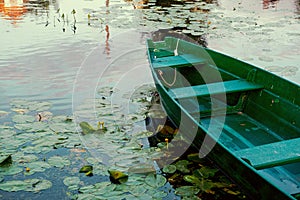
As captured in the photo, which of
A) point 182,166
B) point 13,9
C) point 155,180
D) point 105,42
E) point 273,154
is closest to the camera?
point 273,154

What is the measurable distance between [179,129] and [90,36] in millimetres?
5445

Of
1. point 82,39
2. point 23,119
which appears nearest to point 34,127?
point 23,119

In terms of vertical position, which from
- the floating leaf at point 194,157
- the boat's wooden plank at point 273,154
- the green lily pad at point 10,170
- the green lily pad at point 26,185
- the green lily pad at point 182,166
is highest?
the boat's wooden plank at point 273,154

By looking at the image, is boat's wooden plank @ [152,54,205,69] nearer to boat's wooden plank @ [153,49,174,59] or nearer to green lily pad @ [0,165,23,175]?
boat's wooden plank @ [153,49,174,59]

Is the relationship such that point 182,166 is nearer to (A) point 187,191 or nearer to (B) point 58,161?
(A) point 187,191

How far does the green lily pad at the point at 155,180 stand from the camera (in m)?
3.63

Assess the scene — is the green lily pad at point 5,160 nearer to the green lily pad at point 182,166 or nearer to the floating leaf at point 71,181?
the floating leaf at point 71,181

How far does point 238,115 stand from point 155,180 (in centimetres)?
177

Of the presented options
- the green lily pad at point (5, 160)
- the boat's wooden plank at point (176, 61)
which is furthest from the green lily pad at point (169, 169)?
the boat's wooden plank at point (176, 61)

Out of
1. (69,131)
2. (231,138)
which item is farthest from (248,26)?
(69,131)

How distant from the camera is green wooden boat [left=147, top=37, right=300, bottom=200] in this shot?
128 inches

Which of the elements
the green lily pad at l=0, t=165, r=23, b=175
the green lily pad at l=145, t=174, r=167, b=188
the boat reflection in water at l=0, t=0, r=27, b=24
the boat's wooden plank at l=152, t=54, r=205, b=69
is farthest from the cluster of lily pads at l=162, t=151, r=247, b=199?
the boat reflection in water at l=0, t=0, r=27, b=24

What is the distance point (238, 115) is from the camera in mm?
4922

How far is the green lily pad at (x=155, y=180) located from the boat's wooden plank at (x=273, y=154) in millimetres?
805
